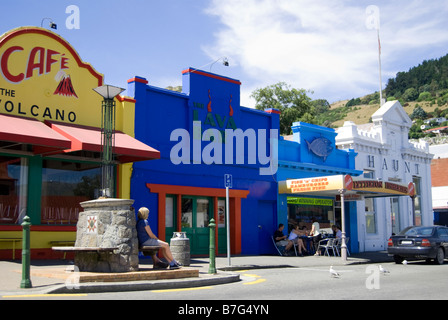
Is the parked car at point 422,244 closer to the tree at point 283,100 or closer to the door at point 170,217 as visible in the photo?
the door at point 170,217

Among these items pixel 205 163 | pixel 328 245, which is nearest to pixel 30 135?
pixel 205 163

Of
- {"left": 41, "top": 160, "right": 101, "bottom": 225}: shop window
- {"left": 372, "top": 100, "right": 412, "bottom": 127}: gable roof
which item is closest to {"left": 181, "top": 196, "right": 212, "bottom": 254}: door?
{"left": 41, "top": 160, "right": 101, "bottom": 225}: shop window

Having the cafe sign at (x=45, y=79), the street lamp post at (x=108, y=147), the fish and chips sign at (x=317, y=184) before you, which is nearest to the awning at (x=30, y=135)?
the cafe sign at (x=45, y=79)

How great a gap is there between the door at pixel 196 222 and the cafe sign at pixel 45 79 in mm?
4575

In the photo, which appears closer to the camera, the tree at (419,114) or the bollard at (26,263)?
the bollard at (26,263)

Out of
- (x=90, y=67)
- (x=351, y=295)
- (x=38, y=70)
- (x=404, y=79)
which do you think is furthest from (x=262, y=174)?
(x=404, y=79)

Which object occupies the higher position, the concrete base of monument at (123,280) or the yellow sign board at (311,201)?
the yellow sign board at (311,201)

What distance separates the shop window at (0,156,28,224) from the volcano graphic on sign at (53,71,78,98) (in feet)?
7.42

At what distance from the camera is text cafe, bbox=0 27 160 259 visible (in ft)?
45.5

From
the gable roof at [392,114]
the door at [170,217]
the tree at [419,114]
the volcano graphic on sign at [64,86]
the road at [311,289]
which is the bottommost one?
the road at [311,289]

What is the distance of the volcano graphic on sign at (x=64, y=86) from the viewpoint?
1520 cm

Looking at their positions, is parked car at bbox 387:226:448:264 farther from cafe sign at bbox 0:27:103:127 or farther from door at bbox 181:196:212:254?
cafe sign at bbox 0:27:103:127
